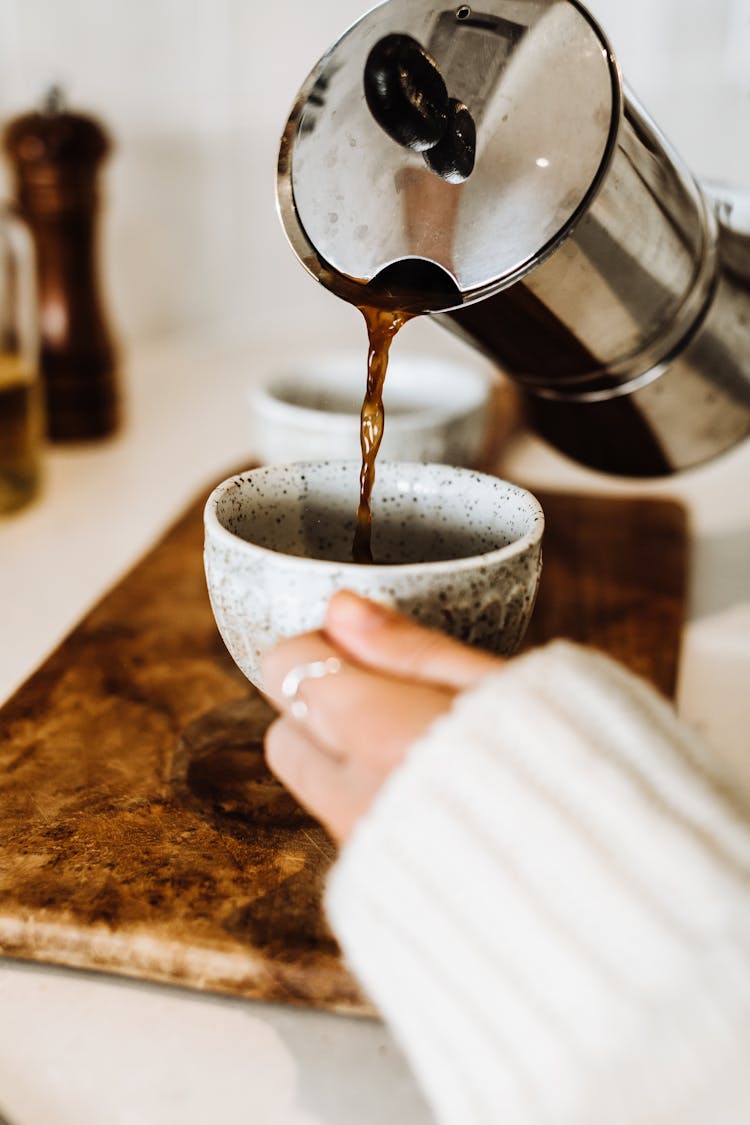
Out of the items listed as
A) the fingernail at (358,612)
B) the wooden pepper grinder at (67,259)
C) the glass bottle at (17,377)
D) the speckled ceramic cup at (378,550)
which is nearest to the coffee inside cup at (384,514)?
the speckled ceramic cup at (378,550)

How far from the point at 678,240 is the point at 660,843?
1.20 ft

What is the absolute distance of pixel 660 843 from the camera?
303 mm

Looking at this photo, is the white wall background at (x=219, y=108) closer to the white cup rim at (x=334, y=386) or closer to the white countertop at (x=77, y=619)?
the white countertop at (x=77, y=619)

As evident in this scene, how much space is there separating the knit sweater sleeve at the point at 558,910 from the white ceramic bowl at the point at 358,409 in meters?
0.35

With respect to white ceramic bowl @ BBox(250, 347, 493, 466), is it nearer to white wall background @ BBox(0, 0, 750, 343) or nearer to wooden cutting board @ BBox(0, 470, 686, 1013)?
wooden cutting board @ BBox(0, 470, 686, 1013)

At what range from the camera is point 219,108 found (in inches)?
56.4

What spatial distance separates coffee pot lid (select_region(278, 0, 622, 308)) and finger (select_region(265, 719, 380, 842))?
23cm

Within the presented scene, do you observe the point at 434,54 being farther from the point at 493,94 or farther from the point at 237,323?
the point at 237,323

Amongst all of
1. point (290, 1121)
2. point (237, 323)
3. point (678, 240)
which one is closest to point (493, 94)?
point (678, 240)

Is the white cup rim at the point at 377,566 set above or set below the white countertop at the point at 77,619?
above

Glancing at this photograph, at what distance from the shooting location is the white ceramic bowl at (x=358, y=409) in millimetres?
675

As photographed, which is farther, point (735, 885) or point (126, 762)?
point (126, 762)

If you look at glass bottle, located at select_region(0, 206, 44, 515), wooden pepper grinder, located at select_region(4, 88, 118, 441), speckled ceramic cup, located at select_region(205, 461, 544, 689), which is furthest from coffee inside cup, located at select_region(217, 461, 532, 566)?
wooden pepper grinder, located at select_region(4, 88, 118, 441)

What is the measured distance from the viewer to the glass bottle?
2.74ft
